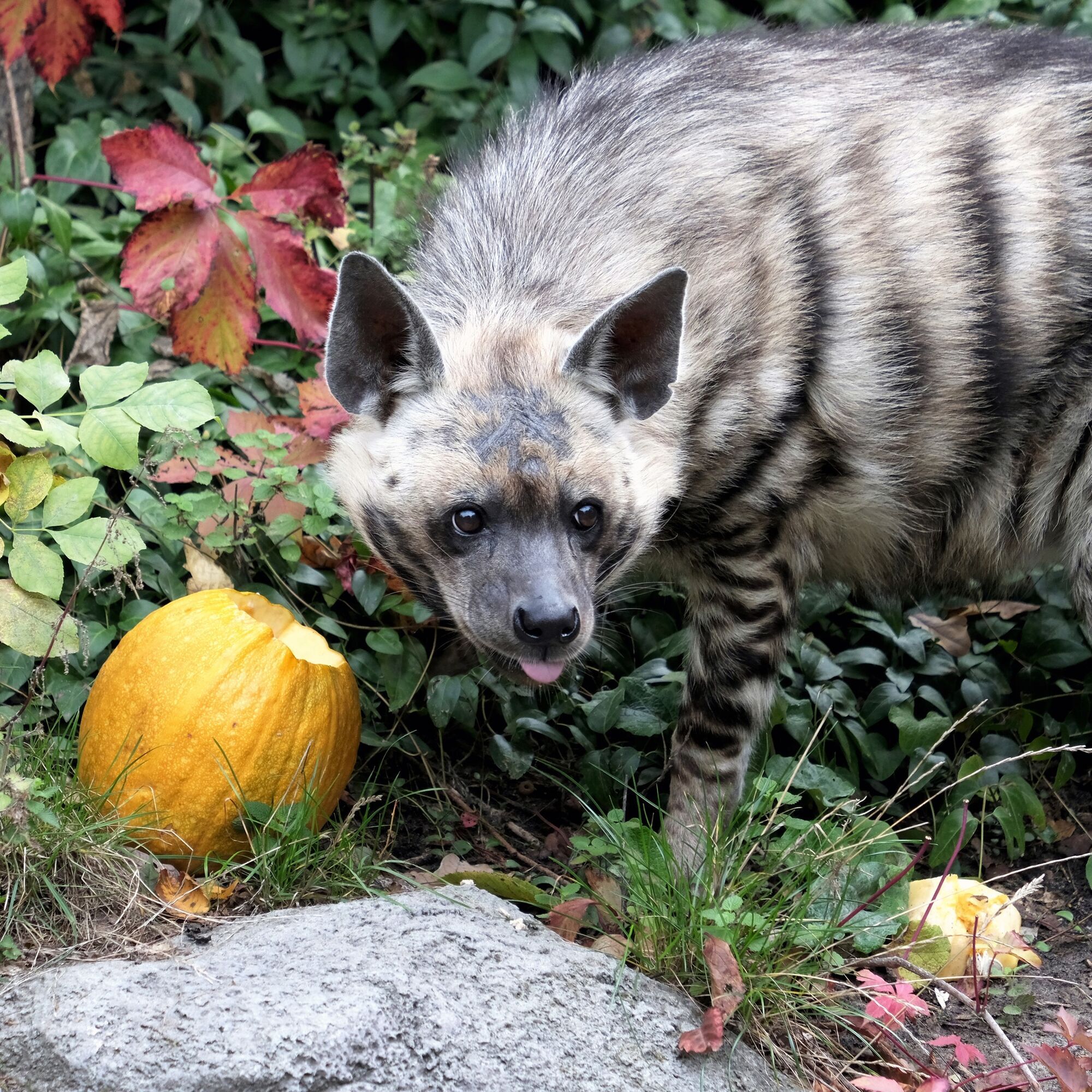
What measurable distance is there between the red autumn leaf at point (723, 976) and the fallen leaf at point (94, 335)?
272 centimetres

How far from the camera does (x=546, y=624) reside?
3010 mm

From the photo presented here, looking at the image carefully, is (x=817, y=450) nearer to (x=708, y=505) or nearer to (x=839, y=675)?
(x=708, y=505)

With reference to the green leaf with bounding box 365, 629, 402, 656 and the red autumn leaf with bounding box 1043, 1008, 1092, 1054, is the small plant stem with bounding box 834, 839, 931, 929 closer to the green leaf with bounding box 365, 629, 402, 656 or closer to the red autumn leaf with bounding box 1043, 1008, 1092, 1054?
the red autumn leaf with bounding box 1043, 1008, 1092, 1054

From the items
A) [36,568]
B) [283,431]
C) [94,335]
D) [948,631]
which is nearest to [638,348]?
[283,431]

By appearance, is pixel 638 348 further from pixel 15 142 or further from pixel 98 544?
pixel 15 142

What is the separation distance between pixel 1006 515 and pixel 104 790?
2506 mm

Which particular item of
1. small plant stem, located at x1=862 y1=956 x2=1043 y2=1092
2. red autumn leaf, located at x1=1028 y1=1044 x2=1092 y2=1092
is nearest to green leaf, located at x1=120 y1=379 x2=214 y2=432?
small plant stem, located at x1=862 y1=956 x2=1043 y2=1092

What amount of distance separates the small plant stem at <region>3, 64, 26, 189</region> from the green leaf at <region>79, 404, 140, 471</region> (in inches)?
75.2

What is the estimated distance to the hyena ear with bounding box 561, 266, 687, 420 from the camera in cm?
306

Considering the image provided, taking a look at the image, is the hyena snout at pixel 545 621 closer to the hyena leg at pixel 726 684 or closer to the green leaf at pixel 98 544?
the hyena leg at pixel 726 684

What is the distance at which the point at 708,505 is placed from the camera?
138 inches

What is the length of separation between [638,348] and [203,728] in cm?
135

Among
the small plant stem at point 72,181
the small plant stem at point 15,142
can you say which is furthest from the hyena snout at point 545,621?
the small plant stem at point 15,142

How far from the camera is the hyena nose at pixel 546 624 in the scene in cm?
301
